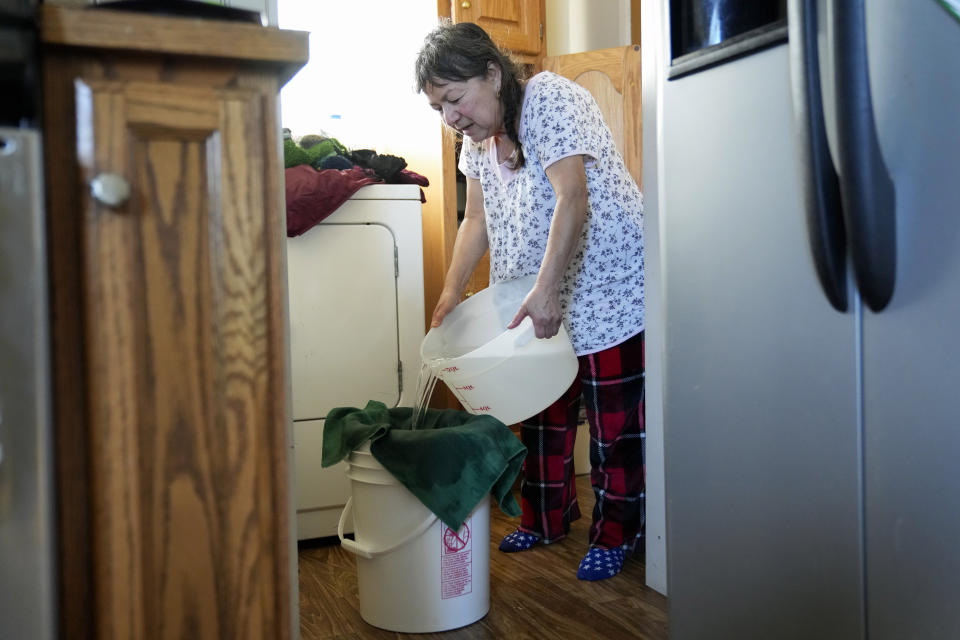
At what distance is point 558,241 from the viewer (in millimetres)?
1690

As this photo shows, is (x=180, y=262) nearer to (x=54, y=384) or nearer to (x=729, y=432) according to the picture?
(x=54, y=384)

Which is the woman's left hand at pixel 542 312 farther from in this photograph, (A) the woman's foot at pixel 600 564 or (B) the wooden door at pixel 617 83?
(B) the wooden door at pixel 617 83

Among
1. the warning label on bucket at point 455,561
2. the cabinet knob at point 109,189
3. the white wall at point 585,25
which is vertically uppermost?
the white wall at point 585,25

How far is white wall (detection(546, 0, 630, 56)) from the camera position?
11.8 ft

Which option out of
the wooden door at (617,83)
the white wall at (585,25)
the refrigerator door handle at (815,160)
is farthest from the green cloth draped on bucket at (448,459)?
the white wall at (585,25)

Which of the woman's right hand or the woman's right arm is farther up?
the woman's right arm

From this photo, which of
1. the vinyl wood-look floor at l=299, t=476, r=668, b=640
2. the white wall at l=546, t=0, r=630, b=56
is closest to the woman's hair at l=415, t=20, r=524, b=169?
the vinyl wood-look floor at l=299, t=476, r=668, b=640

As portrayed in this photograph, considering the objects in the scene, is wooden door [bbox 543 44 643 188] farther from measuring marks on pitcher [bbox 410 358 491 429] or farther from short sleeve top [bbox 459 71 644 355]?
measuring marks on pitcher [bbox 410 358 491 429]

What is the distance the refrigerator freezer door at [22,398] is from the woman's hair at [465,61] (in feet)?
3.97

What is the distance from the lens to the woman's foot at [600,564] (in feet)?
5.87

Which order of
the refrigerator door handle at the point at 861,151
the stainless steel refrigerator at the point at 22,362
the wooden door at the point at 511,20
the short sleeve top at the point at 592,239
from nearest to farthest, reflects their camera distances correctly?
the stainless steel refrigerator at the point at 22,362, the refrigerator door handle at the point at 861,151, the short sleeve top at the point at 592,239, the wooden door at the point at 511,20

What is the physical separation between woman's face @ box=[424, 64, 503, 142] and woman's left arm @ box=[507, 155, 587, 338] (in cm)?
19

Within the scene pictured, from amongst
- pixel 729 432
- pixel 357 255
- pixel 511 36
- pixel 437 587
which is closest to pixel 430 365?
pixel 437 587

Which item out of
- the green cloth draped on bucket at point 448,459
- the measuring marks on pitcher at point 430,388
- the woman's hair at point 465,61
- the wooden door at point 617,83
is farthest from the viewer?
the wooden door at point 617,83
